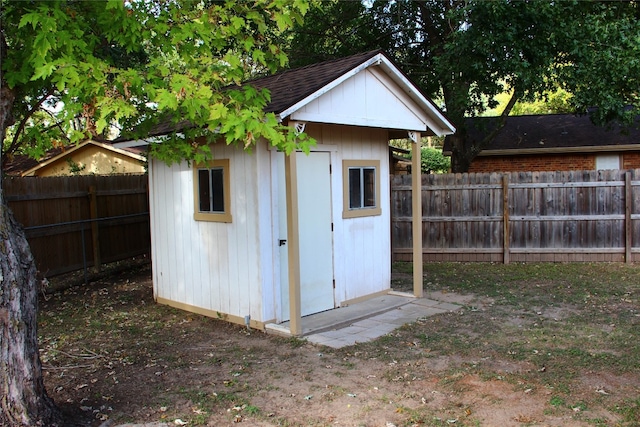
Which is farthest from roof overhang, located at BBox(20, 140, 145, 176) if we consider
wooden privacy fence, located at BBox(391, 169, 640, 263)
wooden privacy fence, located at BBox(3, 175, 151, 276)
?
wooden privacy fence, located at BBox(391, 169, 640, 263)

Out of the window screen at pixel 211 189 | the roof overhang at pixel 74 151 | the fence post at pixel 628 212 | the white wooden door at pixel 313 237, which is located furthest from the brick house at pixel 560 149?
the roof overhang at pixel 74 151

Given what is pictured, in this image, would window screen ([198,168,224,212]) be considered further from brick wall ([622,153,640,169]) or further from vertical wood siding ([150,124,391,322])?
brick wall ([622,153,640,169])

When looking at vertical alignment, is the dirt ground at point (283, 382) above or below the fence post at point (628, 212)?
below

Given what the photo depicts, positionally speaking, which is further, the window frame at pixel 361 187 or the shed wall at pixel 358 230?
the window frame at pixel 361 187

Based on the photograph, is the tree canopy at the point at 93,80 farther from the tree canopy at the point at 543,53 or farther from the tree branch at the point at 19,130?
the tree canopy at the point at 543,53

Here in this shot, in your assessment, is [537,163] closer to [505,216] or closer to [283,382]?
[505,216]

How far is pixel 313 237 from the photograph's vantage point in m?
7.59

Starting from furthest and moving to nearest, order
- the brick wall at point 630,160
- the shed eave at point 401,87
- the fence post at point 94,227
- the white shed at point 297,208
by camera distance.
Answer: the brick wall at point 630,160 < the fence post at point 94,227 < the white shed at point 297,208 < the shed eave at point 401,87

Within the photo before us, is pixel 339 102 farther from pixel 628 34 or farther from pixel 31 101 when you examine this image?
pixel 628 34

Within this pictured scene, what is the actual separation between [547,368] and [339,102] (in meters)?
3.92

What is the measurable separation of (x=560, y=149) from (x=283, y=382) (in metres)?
13.1

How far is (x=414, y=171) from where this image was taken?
866 centimetres

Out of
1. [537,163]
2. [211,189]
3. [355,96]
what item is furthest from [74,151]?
[355,96]

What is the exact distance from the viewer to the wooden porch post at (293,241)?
6434 mm
